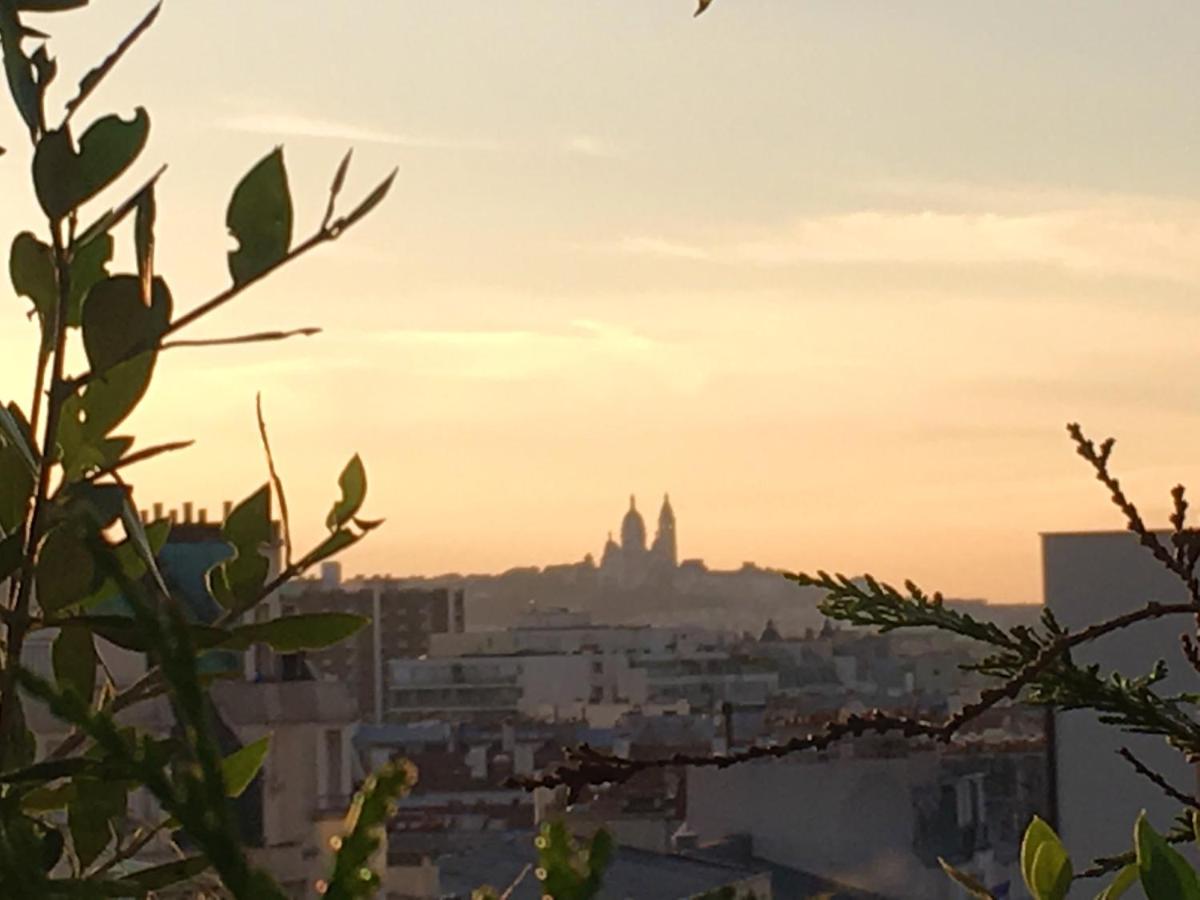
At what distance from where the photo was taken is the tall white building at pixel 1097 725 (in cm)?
833

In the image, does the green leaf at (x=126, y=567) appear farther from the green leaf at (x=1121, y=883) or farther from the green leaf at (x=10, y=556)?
the green leaf at (x=1121, y=883)

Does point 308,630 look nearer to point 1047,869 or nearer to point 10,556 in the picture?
point 10,556

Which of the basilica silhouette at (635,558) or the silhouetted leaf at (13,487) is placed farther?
the basilica silhouette at (635,558)

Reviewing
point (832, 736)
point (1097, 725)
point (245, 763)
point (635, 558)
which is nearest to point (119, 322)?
point (245, 763)

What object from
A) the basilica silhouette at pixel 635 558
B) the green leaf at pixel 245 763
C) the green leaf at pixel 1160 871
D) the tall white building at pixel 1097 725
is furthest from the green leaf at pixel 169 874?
the basilica silhouette at pixel 635 558

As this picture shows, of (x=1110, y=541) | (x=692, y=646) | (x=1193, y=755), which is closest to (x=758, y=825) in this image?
(x=1110, y=541)

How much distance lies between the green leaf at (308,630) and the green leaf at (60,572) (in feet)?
0.27

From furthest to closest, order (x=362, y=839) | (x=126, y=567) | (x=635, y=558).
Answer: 1. (x=635, y=558)
2. (x=126, y=567)
3. (x=362, y=839)

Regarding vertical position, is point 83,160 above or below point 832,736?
above

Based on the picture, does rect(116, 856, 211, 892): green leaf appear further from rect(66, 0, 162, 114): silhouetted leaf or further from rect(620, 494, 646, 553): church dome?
rect(620, 494, 646, 553): church dome

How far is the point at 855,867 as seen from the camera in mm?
11898

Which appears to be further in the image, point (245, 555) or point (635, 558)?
point (635, 558)

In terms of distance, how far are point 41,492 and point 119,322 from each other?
0.05 meters

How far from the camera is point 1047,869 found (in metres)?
0.69
